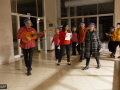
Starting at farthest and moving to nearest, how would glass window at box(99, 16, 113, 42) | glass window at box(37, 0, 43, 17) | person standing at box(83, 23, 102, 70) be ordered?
glass window at box(99, 16, 113, 42)
glass window at box(37, 0, 43, 17)
person standing at box(83, 23, 102, 70)

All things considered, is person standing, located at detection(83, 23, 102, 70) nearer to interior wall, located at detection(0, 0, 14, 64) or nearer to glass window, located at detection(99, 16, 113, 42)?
interior wall, located at detection(0, 0, 14, 64)

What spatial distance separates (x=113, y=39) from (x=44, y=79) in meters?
3.95

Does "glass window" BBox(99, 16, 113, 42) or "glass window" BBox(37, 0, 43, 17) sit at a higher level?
"glass window" BBox(37, 0, 43, 17)

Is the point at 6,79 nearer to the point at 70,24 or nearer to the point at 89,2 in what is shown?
the point at 70,24

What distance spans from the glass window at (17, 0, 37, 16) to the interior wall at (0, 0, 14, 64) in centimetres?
134

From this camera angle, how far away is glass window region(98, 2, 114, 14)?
26.8 feet

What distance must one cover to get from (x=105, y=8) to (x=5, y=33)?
6.50 metres

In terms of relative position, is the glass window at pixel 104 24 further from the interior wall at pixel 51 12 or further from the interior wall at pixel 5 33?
the interior wall at pixel 5 33

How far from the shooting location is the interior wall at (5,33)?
5.00 metres

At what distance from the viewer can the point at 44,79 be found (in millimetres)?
A: 3377

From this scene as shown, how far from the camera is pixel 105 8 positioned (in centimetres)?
829

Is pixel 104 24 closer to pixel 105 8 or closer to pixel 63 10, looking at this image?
pixel 105 8

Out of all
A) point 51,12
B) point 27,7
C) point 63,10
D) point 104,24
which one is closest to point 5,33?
point 27,7

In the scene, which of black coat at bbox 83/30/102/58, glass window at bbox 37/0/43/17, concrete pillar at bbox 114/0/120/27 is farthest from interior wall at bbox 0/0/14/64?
concrete pillar at bbox 114/0/120/27
